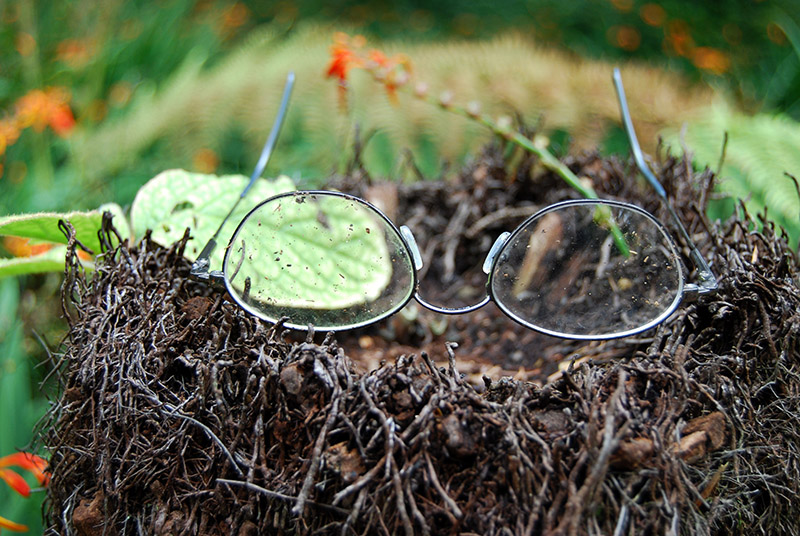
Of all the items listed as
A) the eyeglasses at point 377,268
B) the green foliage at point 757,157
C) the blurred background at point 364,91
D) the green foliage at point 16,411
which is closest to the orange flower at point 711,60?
the blurred background at point 364,91

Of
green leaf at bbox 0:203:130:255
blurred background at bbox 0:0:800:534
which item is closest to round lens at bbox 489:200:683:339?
green leaf at bbox 0:203:130:255

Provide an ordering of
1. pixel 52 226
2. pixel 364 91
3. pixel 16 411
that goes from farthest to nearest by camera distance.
→ 1. pixel 364 91
2. pixel 16 411
3. pixel 52 226

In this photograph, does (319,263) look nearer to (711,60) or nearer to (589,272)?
(589,272)

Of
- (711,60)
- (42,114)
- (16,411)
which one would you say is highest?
Answer: (42,114)

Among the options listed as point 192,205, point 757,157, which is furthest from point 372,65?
point 757,157

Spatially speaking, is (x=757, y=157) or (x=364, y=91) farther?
(x=364, y=91)

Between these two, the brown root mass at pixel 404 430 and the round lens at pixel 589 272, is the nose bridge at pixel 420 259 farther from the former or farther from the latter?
the brown root mass at pixel 404 430
